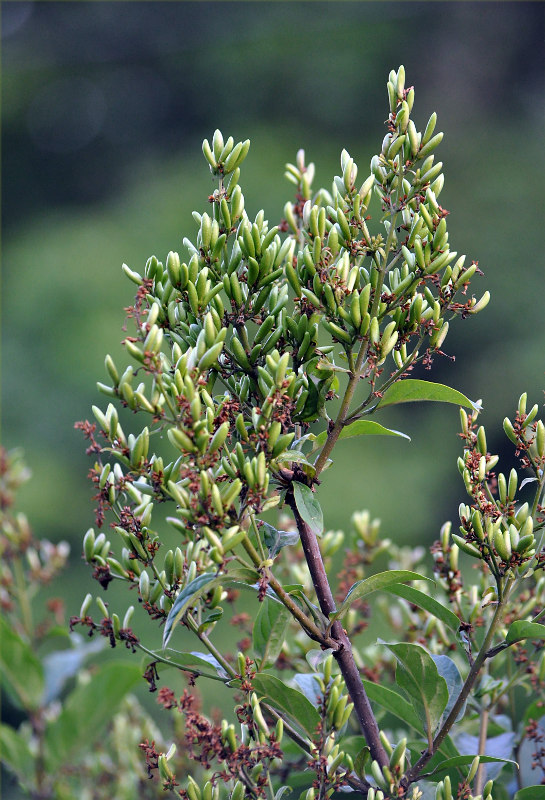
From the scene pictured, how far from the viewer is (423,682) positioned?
74 cm

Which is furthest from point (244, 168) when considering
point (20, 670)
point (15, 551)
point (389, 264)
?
point (389, 264)

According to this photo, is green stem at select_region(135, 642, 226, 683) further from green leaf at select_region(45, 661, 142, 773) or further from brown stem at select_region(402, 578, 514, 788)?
green leaf at select_region(45, 661, 142, 773)

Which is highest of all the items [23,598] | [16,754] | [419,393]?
[419,393]

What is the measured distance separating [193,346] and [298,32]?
7263 mm

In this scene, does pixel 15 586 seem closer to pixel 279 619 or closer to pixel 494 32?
pixel 279 619

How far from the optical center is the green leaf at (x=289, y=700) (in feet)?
2.39

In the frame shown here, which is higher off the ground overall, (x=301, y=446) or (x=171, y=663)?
(x=301, y=446)

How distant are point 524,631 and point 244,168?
5.60 metres

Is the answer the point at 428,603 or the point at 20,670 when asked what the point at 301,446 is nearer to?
the point at 428,603

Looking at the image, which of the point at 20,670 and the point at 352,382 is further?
the point at 20,670

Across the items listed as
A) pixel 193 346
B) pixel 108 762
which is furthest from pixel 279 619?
pixel 108 762

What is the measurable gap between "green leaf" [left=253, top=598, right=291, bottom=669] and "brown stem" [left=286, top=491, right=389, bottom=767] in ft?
0.27

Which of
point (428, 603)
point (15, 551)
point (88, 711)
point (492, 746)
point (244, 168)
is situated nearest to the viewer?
point (428, 603)

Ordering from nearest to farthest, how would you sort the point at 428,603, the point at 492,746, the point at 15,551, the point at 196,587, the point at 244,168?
the point at 196,587 → the point at 428,603 → the point at 492,746 → the point at 15,551 → the point at 244,168
